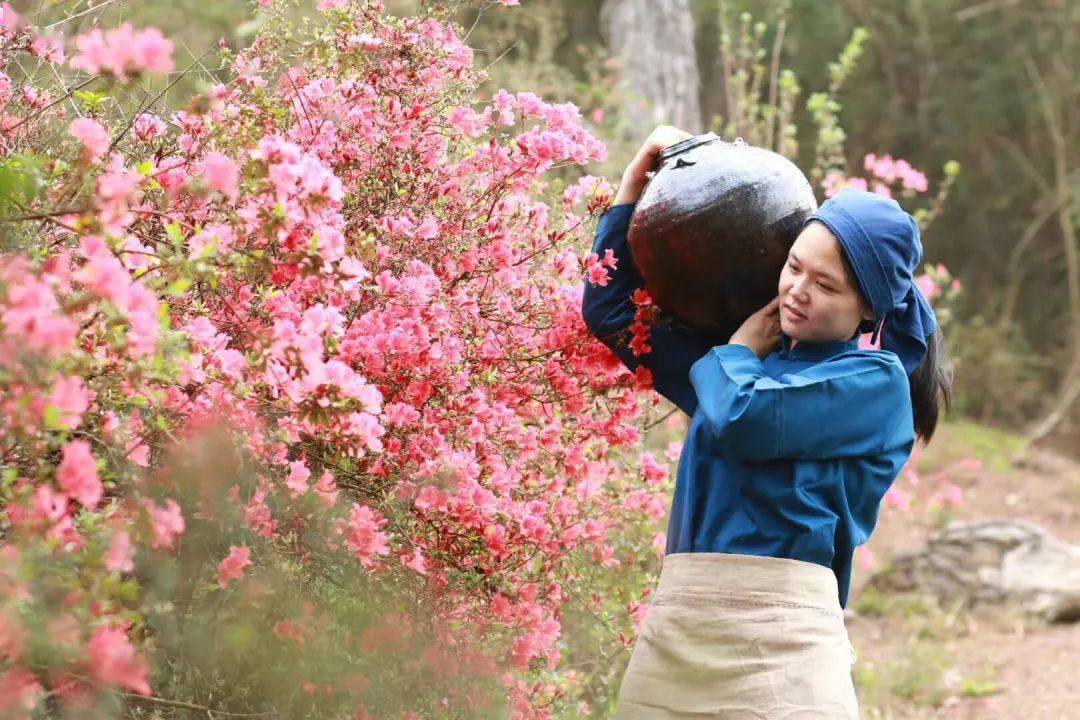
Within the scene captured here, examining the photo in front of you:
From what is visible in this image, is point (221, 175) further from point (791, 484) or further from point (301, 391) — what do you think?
point (791, 484)

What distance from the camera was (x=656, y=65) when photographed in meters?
8.18

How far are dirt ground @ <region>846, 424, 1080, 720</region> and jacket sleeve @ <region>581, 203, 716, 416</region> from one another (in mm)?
3155

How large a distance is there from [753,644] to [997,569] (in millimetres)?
5247

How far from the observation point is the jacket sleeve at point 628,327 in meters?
2.73

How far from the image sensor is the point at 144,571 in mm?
2316

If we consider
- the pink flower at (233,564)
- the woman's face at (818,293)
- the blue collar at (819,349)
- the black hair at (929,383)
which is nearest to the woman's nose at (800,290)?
the woman's face at (818,293)

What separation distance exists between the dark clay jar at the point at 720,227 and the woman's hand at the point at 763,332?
3cm

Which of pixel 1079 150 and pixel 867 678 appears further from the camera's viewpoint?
pixel 1079 150

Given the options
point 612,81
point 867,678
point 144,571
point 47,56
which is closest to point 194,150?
point 47,56

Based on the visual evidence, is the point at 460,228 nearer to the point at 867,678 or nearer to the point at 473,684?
the point at 473,684

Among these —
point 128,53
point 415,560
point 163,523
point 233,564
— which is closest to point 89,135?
point 128,53

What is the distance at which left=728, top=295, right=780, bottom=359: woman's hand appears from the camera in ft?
8.25

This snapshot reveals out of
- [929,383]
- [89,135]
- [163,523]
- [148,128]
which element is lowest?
[929,383]

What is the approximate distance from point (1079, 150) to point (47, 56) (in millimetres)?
12095
